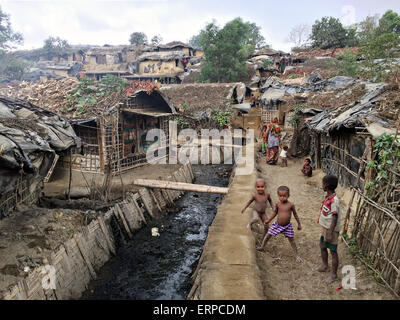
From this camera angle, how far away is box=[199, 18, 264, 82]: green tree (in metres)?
28.7

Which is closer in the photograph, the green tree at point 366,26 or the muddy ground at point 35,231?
the muddy ground at point 35,231

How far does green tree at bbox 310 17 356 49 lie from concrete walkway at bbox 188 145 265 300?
36391 millimetres

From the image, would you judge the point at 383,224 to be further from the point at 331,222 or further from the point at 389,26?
the point at 389,26

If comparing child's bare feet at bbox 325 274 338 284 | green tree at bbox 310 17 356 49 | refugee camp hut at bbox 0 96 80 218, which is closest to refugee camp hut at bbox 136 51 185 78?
green tree at bbox 310 17 356 49

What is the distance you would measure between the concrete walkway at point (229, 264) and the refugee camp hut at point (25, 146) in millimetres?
4420

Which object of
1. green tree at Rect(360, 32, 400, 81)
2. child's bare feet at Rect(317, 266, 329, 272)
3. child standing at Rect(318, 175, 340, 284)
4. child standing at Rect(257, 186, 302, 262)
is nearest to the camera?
child standing at Rect(318, 175, 340, 284)

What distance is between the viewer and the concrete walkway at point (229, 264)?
4.09 meters

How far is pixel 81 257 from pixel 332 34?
39.4 metres

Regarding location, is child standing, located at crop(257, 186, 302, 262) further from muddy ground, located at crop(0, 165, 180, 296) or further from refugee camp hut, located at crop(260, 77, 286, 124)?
refugee camp hut, located at crop(260, 77, 286, 124)

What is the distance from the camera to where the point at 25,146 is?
6.79m

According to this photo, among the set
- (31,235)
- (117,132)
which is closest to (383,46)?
(117,132)

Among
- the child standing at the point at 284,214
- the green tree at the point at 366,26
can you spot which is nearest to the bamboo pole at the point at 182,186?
the child standing at the point at 284,214

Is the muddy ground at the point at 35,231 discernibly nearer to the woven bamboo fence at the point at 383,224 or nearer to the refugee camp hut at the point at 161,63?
the woven bamboo fence at the point at 383,224

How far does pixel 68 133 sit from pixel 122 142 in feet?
10.6
